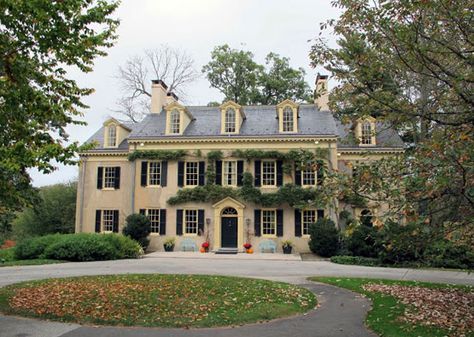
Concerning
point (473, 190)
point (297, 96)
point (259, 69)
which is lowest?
point (473, 190)

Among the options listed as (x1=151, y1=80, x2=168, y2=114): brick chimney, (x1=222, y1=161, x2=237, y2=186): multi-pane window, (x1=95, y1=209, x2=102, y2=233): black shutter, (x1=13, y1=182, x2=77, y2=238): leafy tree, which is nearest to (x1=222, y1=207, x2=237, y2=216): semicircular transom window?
(x1=222, y1=161, x2=237, y2=186): multi-pane window

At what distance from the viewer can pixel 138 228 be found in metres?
24.6

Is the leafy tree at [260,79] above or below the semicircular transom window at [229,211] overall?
above

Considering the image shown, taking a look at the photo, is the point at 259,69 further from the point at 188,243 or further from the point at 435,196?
the point at 435,196

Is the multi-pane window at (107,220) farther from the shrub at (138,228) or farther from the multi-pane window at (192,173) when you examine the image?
the multi-pane window at (192,173)

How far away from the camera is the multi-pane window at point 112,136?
2859cm

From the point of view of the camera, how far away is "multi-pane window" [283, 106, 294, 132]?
86.5ft

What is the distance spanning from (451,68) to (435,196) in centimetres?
613

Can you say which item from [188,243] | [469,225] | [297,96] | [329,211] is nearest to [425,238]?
[469,225]

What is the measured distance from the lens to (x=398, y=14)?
7625mm

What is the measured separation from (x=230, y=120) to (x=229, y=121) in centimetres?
9

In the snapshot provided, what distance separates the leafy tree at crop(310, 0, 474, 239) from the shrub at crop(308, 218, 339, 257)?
13.1m

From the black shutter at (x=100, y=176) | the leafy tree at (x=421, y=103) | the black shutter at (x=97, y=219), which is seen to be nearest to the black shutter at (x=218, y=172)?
the black shutter at (x=100, y=176)

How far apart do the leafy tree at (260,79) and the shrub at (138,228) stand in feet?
61.6
